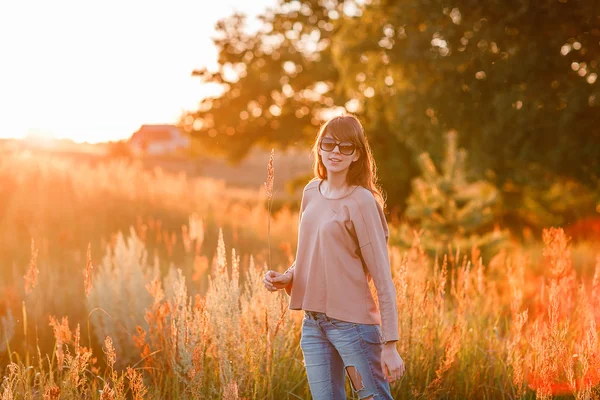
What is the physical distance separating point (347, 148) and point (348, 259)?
52 centimetres

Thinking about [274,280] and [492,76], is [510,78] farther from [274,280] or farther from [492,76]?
[274,280]

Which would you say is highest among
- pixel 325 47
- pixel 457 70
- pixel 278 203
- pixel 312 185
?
pixel 325 47

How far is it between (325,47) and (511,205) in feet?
30.9

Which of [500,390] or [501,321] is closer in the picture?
[500,390]

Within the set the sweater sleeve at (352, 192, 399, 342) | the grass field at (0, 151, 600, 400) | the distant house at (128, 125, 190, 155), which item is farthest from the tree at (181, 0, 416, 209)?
the distant house at (128, 125, 190, 155)

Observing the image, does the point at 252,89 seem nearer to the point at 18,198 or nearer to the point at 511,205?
the point at 511,205

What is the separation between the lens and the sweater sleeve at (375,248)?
265cm

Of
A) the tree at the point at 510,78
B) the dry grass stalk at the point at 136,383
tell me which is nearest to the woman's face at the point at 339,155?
the dry grass stalk at the point at 136,383

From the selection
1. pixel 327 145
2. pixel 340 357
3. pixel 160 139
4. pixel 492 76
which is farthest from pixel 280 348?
pixel 160 139

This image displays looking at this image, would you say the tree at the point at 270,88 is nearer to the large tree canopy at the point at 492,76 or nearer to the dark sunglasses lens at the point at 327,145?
the large tree canopy at the point at 492,76

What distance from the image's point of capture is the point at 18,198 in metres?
10.7

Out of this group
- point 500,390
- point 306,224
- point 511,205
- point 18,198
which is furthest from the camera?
point 511,205

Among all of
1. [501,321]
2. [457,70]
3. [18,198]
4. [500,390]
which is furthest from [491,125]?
[18,198]

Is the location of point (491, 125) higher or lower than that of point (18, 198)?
higher
